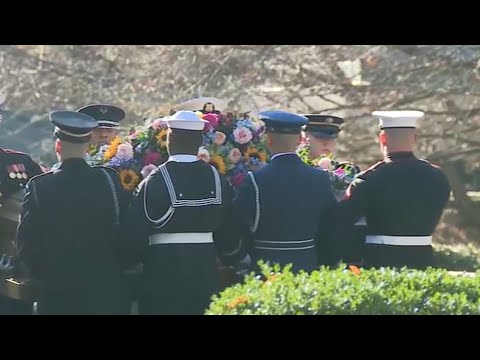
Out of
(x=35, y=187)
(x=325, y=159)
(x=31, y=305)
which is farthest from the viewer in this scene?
(x=325, y=159)

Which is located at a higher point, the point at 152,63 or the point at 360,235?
the point at 152,63

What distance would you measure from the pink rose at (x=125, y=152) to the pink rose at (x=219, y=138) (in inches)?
20.4

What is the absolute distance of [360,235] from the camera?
546 cm

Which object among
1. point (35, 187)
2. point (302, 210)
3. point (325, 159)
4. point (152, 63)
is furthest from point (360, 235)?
point (152, 63)

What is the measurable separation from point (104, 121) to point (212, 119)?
1211 millimetres

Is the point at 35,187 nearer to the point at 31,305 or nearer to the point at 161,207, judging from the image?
the point at 161,207

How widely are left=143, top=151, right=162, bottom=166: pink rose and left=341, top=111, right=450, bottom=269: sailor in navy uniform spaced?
1155mm

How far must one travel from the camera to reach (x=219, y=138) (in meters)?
5.73

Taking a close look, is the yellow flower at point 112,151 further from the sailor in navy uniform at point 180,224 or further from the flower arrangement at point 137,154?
the sailor in navy uniform at point 180,224

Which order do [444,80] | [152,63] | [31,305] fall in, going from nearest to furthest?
[31,305], [444,80], [152,63]

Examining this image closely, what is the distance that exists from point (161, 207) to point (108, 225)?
1.01 ft

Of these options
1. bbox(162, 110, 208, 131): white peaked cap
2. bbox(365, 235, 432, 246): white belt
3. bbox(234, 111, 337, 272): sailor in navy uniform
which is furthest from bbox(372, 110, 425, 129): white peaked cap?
bbox(162, 110, 208, 131): white peaked cap

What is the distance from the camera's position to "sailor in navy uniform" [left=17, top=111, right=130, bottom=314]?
16.0 ft

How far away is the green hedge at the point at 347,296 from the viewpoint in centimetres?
366
